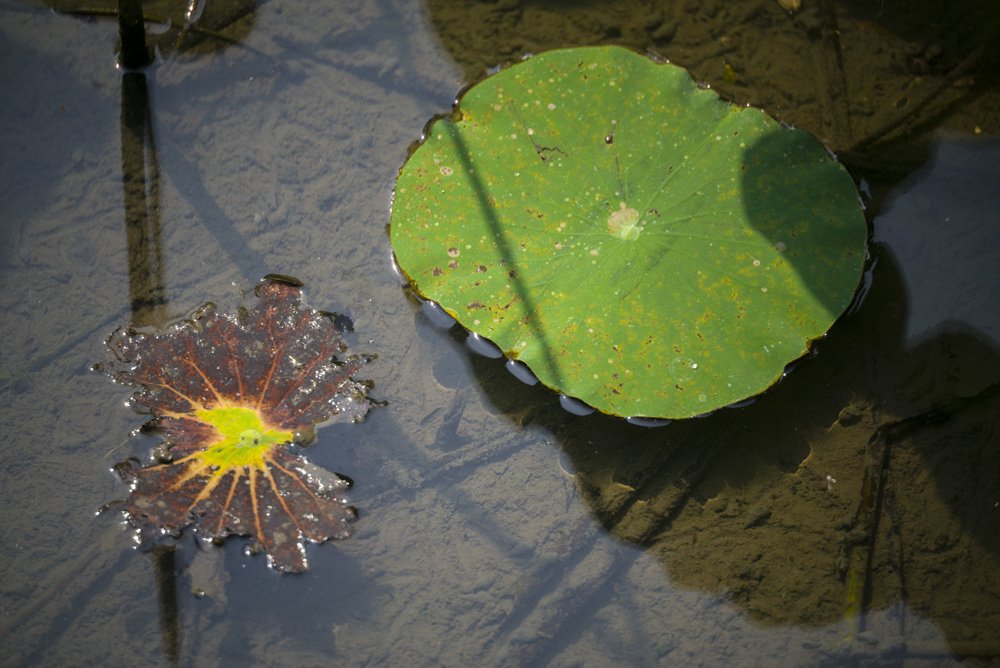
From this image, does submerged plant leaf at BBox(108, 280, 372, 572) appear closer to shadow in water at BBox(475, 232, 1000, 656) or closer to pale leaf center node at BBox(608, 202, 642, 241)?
shadow in water at BBox(475, 232, 1000, 656)

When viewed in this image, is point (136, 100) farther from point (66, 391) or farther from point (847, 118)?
point (847, 118)

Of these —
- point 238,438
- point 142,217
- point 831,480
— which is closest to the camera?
point 238,438

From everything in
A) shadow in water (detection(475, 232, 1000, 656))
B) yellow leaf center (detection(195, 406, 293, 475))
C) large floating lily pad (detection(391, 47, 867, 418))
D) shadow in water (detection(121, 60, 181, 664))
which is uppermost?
shadow in water (detection(121, 60, 181, 664))

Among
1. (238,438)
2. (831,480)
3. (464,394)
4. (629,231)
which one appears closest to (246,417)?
(238,438)

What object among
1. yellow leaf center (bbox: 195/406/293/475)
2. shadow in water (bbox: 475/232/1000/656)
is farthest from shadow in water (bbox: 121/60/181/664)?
shadow in water (bbox: 475/232/1000/656)

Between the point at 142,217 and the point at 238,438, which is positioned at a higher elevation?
the point at 142,217

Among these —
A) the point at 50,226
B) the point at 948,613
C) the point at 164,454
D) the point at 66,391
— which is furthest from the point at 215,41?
the point at 948,613

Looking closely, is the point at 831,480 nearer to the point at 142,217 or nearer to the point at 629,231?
the point at 629,231
